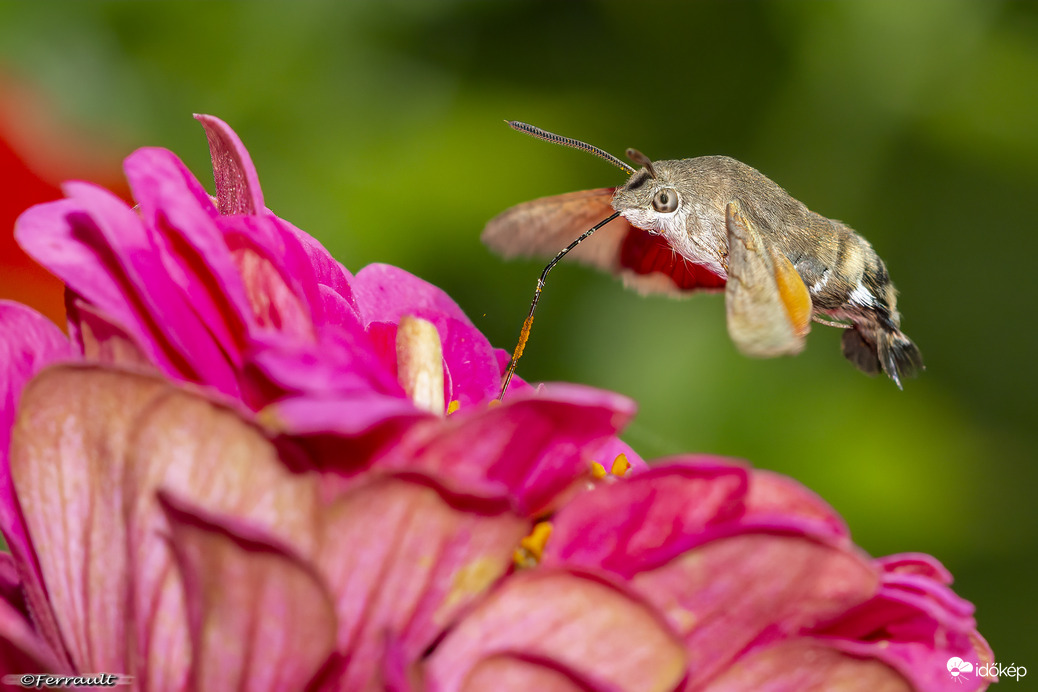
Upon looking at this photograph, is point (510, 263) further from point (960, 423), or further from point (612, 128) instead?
point (960, 423)

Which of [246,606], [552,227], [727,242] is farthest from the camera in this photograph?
[552,227]

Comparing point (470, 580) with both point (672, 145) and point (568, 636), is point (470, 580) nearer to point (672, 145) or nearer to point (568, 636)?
point (568, 636)

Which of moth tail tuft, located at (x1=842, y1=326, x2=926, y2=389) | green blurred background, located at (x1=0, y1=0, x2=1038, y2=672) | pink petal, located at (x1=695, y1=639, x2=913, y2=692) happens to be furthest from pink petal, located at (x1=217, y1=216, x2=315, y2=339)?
green blurred background, located at (x1=0, y1=0, x2=1038, y2=672)

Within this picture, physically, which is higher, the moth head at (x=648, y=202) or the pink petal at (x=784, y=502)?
the moth head at (x=648, y=202)

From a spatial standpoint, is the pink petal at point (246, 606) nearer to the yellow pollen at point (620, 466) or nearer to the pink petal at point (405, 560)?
the pink petal at point (405, 560)

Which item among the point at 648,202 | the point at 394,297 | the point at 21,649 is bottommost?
the point at 21,649

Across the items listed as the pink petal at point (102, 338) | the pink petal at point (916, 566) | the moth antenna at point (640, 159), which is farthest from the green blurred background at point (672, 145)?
the pink petal at point (102, 338)

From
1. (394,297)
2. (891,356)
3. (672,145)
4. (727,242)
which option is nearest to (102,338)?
(394,297)
